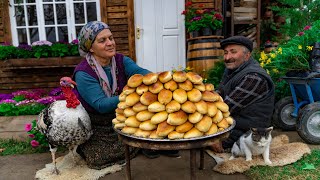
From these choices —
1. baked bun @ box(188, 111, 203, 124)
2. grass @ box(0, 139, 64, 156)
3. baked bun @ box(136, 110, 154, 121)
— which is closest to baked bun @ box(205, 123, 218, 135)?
baked bun @ box(188, 111, 203, 124)

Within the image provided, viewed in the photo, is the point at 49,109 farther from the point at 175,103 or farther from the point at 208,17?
the point at 208,17

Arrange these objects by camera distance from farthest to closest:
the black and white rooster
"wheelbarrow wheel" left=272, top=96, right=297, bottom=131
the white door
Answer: the white door, "wheelbarrow wheel" left=272, top=96, right=297, bottom=131, the black and white rooster

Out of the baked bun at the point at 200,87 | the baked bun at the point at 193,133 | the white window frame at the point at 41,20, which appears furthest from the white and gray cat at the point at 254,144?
the white window frame at the point at 41,20

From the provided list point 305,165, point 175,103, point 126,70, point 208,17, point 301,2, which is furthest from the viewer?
point 208,17

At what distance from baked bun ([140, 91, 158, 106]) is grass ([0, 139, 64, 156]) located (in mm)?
2291

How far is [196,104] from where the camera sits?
2.28 meters

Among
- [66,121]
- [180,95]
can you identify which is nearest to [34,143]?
[66,121]

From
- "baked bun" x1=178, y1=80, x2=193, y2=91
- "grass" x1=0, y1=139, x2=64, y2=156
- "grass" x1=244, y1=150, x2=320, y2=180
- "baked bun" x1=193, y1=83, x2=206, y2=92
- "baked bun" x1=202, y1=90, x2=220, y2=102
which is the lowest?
"grass" x1=0, y1=139, x2=64, y2=156

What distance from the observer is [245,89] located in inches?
127

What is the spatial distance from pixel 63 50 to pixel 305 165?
4748mm

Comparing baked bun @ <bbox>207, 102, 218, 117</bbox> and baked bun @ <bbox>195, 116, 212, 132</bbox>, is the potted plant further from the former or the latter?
baked bun @ <bbox>195, 116, 212, 132</bbox>

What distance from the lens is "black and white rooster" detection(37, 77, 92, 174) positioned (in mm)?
3020

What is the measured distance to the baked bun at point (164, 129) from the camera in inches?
85.2

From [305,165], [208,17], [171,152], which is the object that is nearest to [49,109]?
[171,152]
